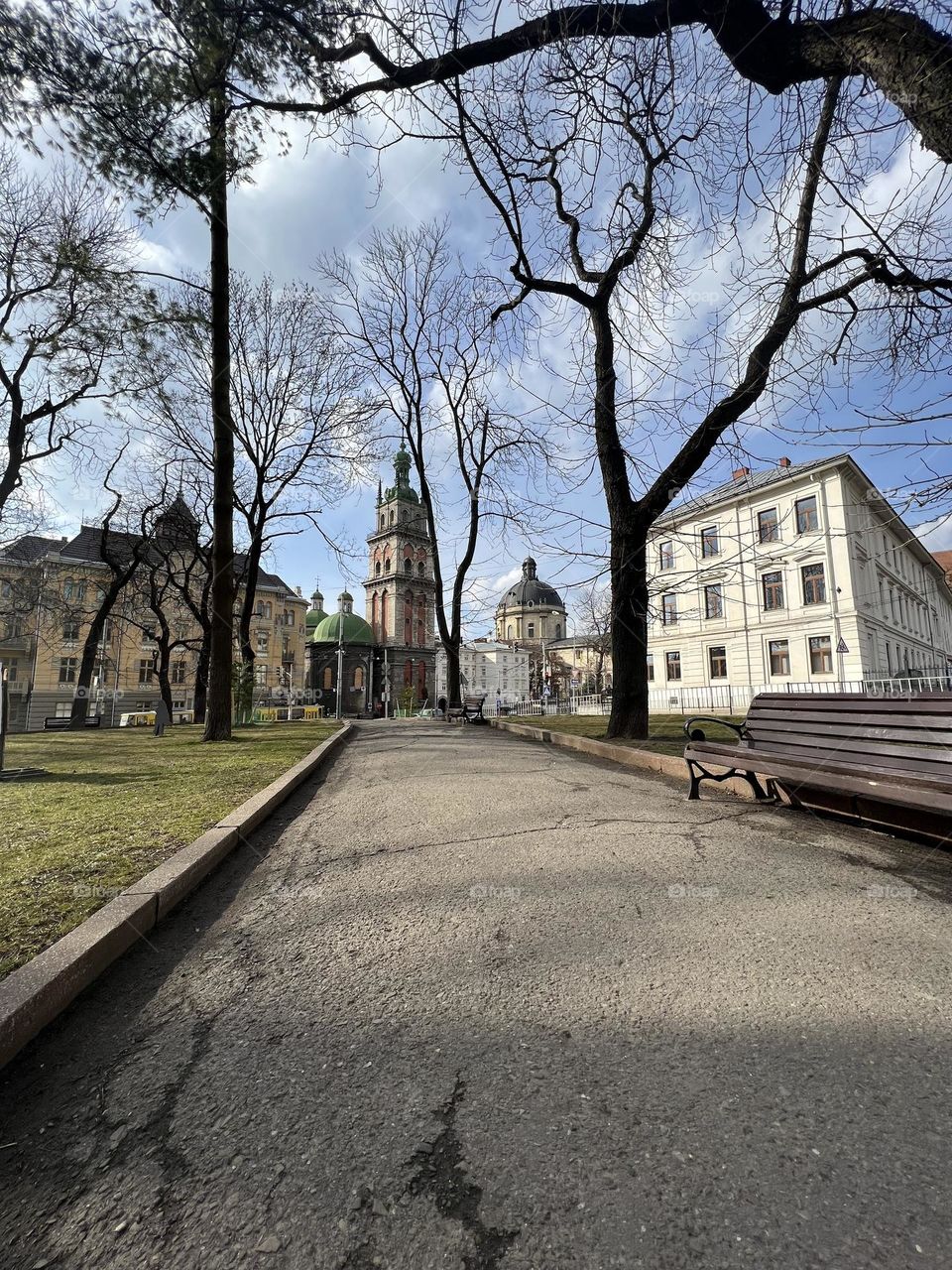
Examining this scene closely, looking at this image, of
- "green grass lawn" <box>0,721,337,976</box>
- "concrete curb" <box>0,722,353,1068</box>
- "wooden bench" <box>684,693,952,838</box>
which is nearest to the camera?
"concrete curb" <box>0,722,353,1068</box>

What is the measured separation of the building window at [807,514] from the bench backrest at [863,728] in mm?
29342

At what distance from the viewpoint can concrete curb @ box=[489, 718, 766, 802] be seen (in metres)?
5.62

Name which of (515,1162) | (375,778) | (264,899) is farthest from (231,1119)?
(375,778)

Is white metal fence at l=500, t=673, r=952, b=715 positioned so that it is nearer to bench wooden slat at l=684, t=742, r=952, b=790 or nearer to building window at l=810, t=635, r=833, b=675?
building window at l=810, t=635, r=833, b=675

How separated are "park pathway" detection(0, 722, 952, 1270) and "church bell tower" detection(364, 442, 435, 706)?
198ft

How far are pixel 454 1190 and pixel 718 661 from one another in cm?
3782

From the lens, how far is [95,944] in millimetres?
2379

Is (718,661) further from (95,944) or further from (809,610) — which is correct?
(95,944)

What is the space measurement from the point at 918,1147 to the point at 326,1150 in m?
1.47

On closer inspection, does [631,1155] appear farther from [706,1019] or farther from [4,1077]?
[4,1077]

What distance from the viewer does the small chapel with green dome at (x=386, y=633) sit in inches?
2392

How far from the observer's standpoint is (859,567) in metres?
29.8

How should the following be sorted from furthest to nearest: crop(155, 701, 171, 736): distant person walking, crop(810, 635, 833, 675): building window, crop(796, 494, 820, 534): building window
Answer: crop(796, 494, 820, 534): building window → crop(810, 635, 833, 675): building window → crop(155, 701, 171, 736): distant person walking

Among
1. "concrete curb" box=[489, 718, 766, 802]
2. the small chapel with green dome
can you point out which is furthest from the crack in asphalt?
the small chapel with green dome
